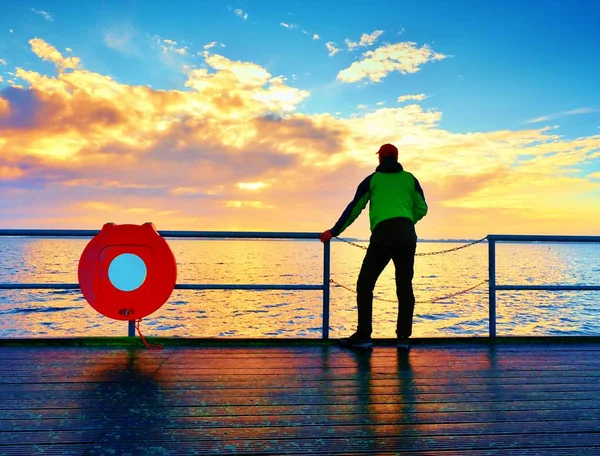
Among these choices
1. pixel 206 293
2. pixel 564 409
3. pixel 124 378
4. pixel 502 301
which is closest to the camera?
pixel 564 409

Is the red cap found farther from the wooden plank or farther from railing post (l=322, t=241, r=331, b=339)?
the wooden plank

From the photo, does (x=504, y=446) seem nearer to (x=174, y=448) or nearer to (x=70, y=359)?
(x=174, y=448)

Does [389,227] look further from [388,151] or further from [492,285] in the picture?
[492,285]

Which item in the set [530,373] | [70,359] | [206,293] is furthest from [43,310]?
[530,373]

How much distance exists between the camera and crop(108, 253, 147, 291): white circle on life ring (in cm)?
401

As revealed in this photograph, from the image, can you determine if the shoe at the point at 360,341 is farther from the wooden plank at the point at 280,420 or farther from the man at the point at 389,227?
the wooden plank at the point at 280,420

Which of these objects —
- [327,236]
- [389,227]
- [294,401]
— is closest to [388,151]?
[389,227]

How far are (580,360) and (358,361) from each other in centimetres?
181

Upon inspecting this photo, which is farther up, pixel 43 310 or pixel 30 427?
pixel 30 427

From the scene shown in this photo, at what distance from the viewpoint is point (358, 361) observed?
12.3 ft

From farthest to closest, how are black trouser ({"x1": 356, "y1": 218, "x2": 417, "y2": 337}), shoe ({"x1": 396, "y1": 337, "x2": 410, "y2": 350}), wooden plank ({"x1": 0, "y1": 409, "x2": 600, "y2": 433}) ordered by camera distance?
shoe ({"x1": 396, "y1": 337, "x2": 410, "y2": 350}) < black trouser ({"x1": 356, "y1": 218, "x2": 417, "y2": 337}) < wooden plank ({"x1": 0, "y1": 409, "x2": 600, "y2": 433})

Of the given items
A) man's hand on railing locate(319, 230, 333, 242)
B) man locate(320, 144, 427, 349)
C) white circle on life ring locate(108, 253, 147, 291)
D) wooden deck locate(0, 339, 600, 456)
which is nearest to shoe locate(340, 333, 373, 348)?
man locate(320, 144, 427, 349)

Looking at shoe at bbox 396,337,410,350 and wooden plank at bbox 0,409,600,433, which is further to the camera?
shoe at bbox 396,337,410,350

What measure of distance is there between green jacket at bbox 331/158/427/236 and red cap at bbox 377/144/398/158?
45mm
